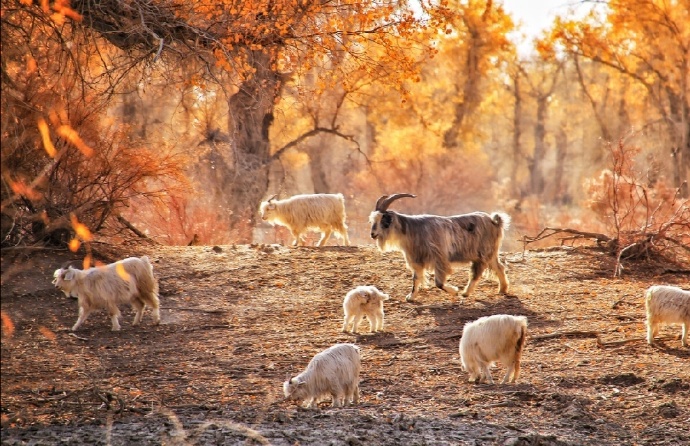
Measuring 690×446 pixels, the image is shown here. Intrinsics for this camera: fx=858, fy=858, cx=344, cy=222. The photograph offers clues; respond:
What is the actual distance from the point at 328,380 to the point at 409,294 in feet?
16.7

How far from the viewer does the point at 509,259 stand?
15445 mm

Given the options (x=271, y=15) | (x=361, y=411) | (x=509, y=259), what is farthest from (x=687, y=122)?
(x=361, y=411)

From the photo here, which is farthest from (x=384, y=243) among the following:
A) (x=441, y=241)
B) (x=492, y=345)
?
(x=492, y=345)

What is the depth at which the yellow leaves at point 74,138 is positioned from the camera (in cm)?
1145

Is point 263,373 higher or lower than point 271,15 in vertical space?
lower

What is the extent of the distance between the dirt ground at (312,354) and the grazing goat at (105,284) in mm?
294

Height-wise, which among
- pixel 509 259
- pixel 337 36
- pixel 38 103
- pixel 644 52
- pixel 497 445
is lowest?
pixel 497 445

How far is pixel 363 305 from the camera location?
35.4 feet

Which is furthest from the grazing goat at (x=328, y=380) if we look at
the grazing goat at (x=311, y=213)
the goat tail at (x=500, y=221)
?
the grazing goat at (x=311, y=213)

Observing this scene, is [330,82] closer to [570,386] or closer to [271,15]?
[271,15]

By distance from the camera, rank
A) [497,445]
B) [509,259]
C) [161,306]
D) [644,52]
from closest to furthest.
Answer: [497,445] < [161,306] < [509,259] < [644,52]

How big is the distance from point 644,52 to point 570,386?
22.8 metres

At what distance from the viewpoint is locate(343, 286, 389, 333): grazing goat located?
422 inches

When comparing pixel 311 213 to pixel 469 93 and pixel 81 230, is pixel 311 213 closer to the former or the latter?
pixel 81 230
